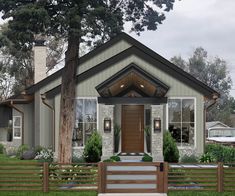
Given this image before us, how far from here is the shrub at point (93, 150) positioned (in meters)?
20.3

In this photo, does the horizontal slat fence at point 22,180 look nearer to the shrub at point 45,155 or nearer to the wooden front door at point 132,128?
the shrub at point 45,155

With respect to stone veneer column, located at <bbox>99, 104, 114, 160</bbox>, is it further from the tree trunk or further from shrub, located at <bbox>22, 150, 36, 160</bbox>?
shrub, located at <bbox>22, 150, 36, 160</bbox>

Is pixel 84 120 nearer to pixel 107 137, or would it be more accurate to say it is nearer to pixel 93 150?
pixel 93 150

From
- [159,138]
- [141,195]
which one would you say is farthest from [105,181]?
[159,138]

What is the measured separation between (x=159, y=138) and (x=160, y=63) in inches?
151

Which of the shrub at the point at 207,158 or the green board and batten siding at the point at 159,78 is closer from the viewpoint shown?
the shrub at the point at 207,158

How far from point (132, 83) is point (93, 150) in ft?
11.3

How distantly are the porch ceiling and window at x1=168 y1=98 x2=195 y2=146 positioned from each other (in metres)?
1.39

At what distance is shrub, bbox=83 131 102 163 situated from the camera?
800 inches

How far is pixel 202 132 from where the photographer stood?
2161 cm

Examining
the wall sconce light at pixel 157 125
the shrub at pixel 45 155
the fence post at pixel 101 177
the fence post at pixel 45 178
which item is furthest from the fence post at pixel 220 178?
the shrub at pixel 45 155

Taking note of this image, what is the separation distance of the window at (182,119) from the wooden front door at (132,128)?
139cm

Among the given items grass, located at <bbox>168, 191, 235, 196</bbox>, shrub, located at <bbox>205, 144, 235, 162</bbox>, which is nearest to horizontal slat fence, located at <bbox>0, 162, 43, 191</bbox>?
grass, located at <bbox>168, 191, 235, 196</bbox>

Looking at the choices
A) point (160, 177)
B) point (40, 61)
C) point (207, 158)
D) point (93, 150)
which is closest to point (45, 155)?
point (93, 150)
